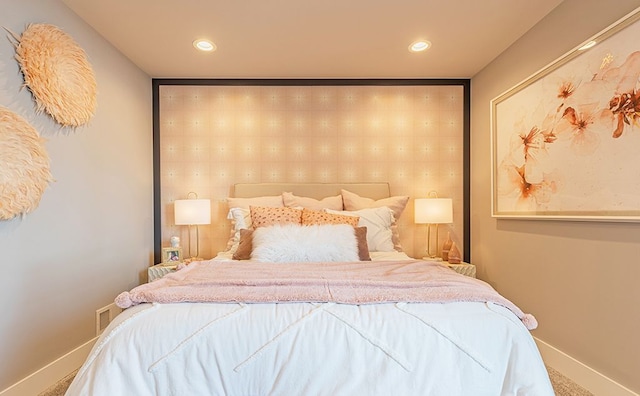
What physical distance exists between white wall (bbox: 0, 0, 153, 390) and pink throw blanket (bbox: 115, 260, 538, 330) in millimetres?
921

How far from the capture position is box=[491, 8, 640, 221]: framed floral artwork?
1720mm

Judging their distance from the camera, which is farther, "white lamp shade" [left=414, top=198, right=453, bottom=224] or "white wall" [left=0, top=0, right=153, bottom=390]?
"white lamp shade" [left=414, top=198, right=453, bottom=224]

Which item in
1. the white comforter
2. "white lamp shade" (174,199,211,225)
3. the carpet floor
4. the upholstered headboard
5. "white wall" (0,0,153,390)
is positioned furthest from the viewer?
the upholstered headboard

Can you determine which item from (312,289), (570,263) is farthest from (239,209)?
(570,263)

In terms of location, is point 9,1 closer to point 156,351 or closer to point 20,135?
point 20,135

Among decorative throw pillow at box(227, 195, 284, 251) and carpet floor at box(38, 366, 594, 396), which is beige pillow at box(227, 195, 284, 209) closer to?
decorative throw pillow at box(227, 195, 284, 251)

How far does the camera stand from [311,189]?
3396 mm

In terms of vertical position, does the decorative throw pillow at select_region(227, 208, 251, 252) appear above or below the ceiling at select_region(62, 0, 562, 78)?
below

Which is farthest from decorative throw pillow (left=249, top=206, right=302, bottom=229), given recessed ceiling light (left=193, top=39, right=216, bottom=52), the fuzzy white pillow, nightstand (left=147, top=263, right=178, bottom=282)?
recessed ceiling light (left=193, top=39, right=216, bottom=52)

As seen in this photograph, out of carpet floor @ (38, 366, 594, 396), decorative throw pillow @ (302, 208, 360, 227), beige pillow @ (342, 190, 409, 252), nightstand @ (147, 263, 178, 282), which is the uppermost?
beige pillow @ (342, 190, 409, 252)

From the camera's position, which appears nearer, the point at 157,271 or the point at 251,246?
the point at 251,246

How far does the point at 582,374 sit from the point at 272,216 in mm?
2268

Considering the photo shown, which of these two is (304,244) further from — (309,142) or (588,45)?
(588,45)

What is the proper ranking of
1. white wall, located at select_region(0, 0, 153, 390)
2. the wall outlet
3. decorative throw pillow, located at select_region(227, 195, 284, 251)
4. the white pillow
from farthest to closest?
decorative throw pillow, located at select_region(227, 195, 284, 251), the white pillow, the wall outlet, white wall, located at select_region(0, 0, 153, 390)
